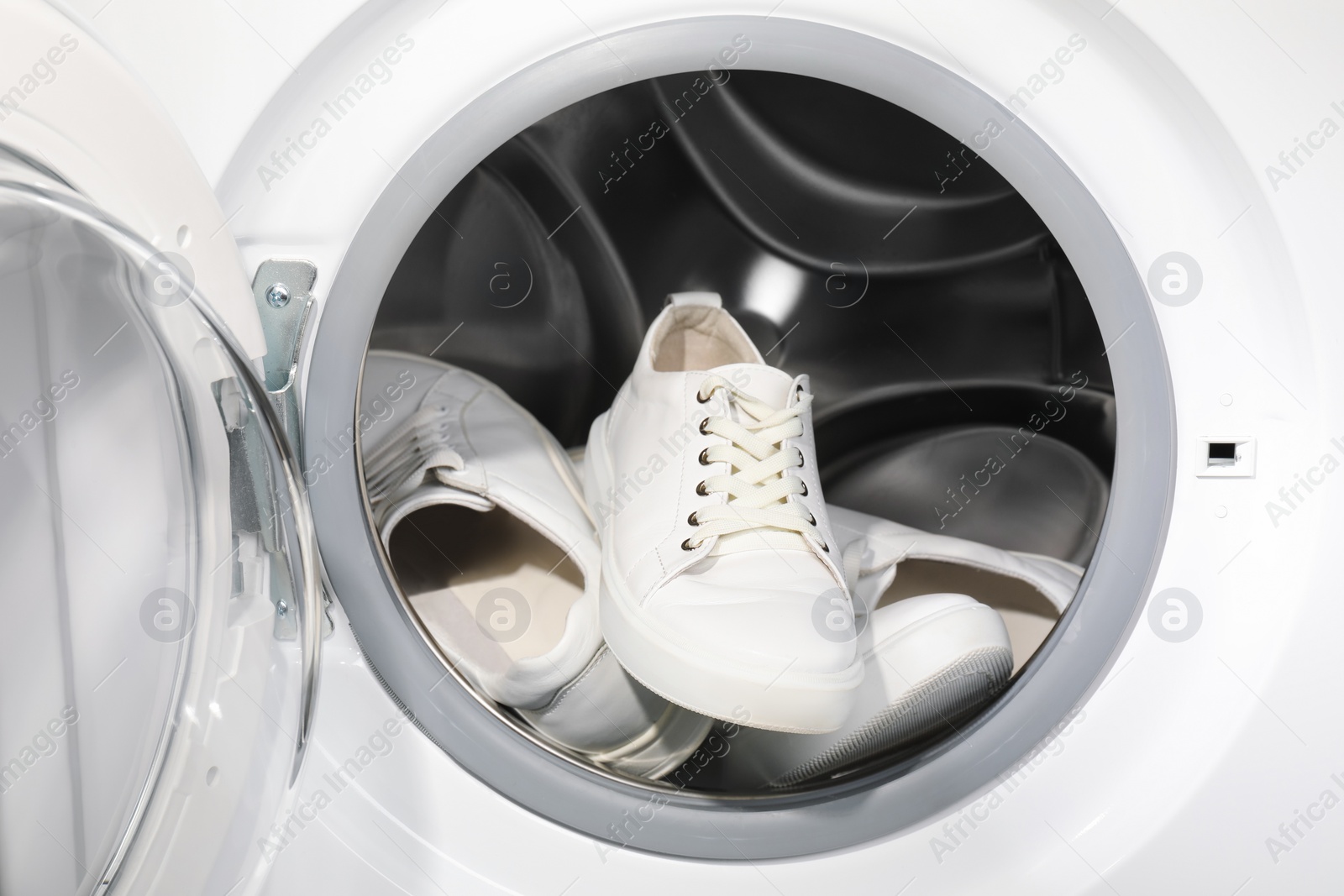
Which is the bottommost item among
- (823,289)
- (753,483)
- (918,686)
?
(918,686)

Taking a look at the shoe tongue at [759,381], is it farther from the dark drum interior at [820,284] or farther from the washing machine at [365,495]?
the dark drum interior at [820,284]

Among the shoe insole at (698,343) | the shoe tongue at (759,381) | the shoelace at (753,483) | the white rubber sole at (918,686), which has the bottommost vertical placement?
the white rubber sole at (918,686)

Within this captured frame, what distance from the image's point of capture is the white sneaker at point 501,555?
68 centimetres

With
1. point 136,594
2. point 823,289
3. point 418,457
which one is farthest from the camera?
point 823,289

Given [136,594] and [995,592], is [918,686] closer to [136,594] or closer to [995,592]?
[995,592]

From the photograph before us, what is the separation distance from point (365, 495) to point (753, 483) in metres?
0.24

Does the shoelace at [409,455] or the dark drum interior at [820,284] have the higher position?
the dark drum interior at [820,284]

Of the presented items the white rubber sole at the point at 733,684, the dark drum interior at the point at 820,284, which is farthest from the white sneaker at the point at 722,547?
the dark drum interior at the point at 820,284

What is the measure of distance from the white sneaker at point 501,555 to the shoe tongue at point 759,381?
0.57 ft

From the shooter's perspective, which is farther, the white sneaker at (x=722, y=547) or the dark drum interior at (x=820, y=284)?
the dark drum interior at (x=820, y=284)

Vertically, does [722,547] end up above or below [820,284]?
below

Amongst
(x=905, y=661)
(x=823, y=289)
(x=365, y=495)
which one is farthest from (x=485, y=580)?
(x=823, y=289)

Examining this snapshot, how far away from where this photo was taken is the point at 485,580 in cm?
76

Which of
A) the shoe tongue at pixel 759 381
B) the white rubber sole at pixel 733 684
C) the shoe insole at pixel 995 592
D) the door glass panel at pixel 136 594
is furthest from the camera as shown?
the shoe insole at pixel 995 592
